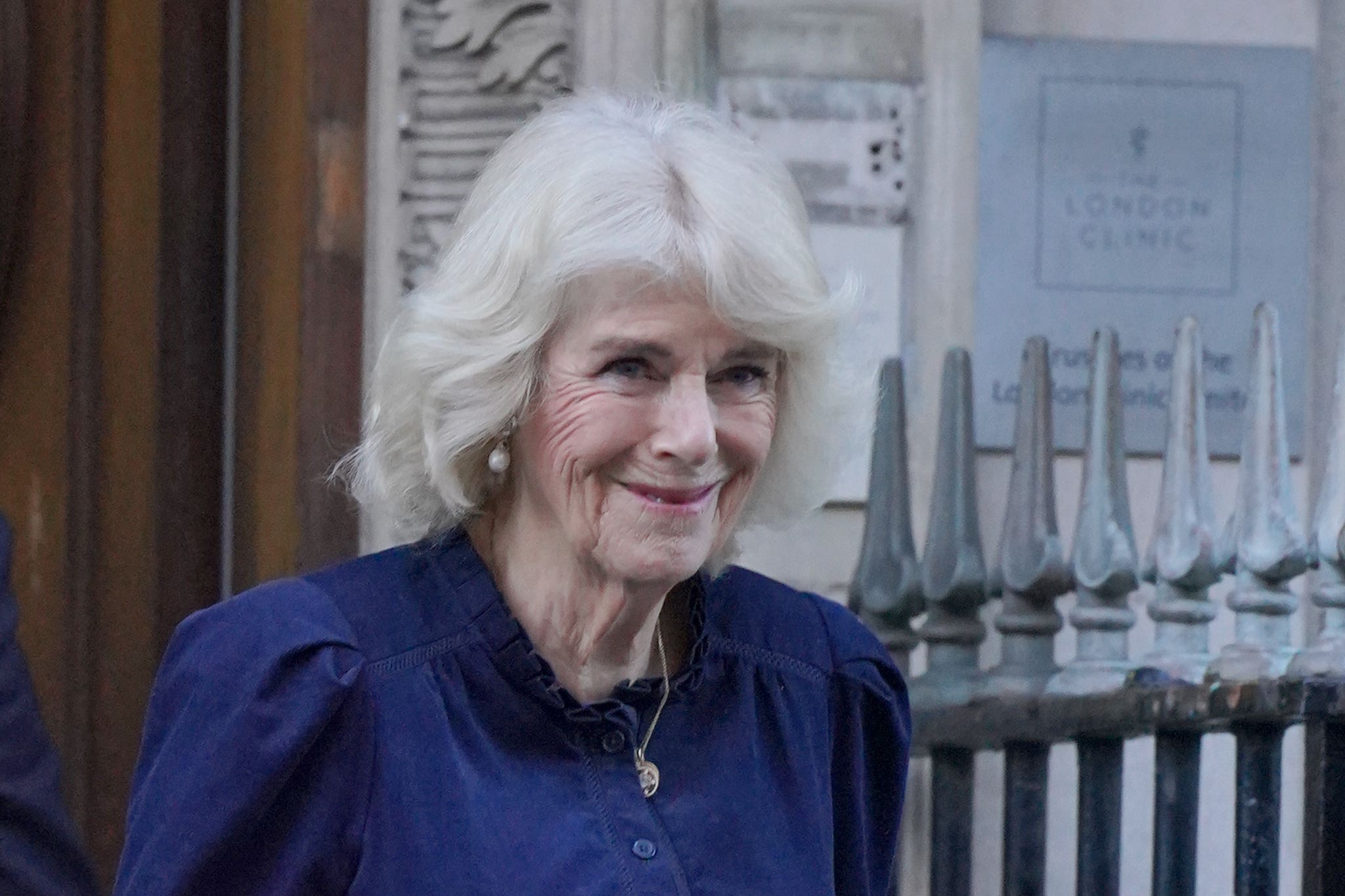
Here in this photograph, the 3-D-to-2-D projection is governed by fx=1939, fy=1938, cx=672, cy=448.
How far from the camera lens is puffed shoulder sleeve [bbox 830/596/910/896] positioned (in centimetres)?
191

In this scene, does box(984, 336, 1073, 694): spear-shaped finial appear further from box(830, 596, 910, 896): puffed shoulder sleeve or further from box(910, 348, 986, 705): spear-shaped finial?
box(830, 596, 910, 896): puffed shoulder sleeve

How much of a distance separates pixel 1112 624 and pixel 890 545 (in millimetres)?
361

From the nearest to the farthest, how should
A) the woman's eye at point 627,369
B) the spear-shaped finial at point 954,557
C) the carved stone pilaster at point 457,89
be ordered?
the woman's eye at point 627,369 < the spear-shaped finial at point 954,557 < the carved stone pilaster at point 457,89

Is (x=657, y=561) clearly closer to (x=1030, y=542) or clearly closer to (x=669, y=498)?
(x=669, y=498)

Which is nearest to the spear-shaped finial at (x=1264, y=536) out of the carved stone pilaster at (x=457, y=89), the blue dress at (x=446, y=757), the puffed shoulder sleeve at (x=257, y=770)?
the blue dress at (x=446, y=757)

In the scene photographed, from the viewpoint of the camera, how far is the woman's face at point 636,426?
1608mm

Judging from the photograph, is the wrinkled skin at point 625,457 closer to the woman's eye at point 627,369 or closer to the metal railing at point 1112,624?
the woman's eye at point 627,369

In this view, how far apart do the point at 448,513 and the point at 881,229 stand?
1.32 metres

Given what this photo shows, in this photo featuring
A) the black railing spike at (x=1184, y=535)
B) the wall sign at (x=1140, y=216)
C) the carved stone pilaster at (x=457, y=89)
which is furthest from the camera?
the wall sign at (x=1140, y=216)

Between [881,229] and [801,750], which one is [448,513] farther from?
[881,229]

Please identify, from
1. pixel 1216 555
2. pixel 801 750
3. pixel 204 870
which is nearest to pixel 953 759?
pixel 1216 555

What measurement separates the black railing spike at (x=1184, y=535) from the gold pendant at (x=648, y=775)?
76 cm

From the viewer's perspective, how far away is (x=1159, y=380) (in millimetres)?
3055

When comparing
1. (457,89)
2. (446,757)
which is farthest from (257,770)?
(457,89)
